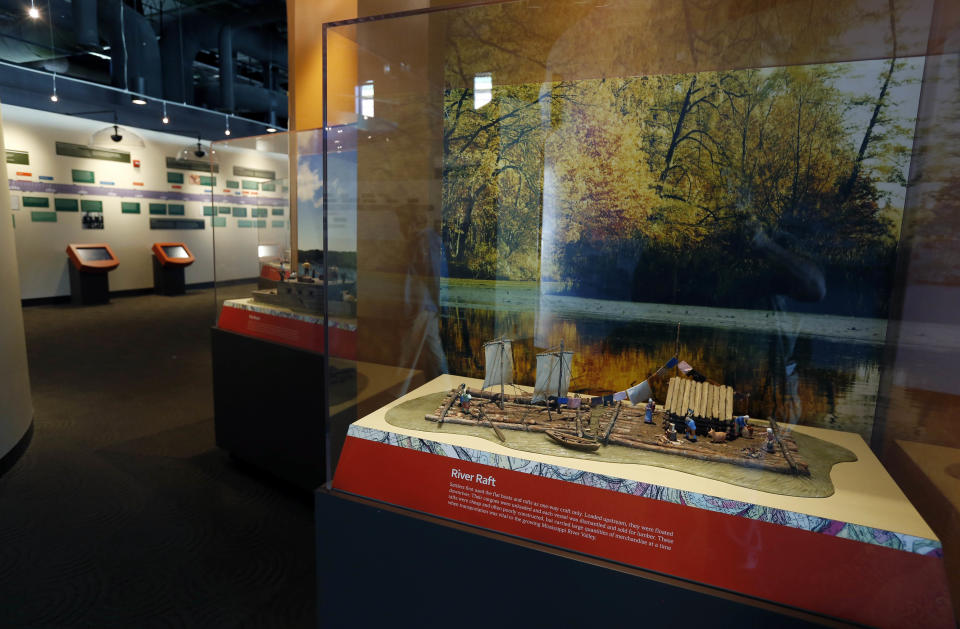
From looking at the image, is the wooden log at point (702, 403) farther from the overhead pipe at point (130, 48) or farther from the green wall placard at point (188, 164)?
the green wall placard at point (188, 164)

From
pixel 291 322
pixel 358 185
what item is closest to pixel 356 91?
pixel 358 185

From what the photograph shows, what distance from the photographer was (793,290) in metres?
1.32

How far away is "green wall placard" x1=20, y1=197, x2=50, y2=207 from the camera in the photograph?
8.34 meters

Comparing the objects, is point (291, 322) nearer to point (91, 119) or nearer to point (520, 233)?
point (520, 233)

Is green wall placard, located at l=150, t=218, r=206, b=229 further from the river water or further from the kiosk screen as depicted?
the river water

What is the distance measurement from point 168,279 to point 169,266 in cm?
A: 26

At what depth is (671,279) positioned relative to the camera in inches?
59.1

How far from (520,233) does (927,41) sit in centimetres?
104

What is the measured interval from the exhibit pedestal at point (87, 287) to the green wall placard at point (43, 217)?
2.49 feet

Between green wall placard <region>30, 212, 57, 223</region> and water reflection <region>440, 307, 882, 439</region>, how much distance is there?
9632 millimetres

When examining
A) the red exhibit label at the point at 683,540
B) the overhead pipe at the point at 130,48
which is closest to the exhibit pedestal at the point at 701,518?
the red exhibit label at the point at 683,540

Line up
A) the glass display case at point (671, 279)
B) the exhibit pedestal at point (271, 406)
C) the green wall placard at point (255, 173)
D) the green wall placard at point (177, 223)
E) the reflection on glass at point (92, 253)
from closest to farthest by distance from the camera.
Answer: the glass display case at point (671, 279) < the exhibit pedestal at point (271, 406) < the green wall placard at point (255, 173) < the reflection on glass at point (92, 253) < the green wall placard at point (177, 223)

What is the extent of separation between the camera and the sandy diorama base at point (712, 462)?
1.17 m

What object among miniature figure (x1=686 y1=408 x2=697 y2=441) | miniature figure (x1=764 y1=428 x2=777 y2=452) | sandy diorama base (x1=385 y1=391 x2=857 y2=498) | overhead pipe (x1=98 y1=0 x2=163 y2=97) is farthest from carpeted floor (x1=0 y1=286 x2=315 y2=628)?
overhead pipe (x1=98 y1=0 x2=163 y2=97)
